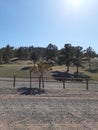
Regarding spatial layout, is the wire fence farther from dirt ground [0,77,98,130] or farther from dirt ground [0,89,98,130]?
dirt ground [0,89,98,130]

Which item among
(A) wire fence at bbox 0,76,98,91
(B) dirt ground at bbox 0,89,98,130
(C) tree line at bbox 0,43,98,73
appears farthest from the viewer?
(C) tree line at bbox 0,43,98,73

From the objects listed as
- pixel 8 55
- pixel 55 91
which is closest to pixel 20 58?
pixel 8 55

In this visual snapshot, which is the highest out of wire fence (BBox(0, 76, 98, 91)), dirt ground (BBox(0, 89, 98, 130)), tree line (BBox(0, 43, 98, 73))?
tree line (BBox(0, 43, 98, 73))

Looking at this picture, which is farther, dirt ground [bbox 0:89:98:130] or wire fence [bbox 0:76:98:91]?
wire fence [bbox 0:76:98:91]

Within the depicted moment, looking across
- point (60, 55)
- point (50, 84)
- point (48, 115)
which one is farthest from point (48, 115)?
point (60, 55)

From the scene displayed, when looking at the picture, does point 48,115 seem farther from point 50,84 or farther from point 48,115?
point 50,84

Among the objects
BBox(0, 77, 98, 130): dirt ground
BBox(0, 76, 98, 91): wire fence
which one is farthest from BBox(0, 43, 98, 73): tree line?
BBox(0, 77, 98, 130): dirt ground

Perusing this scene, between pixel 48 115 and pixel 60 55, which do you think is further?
pixel 60 55

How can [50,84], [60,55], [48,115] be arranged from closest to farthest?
[48,115]
[50,84]
[60,55]

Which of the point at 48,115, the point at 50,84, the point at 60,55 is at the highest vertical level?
the point at 60,55

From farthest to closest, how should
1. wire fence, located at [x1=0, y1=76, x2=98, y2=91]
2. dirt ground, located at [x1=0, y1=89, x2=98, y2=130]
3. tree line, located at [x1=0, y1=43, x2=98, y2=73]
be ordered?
tree line, located at [x1=0, y1=43, x2=98, y2=73] → wire fence, located at [x1=0, y1=76, x2=98, y2=91] → dirt ground, located at [x1=0, y1=89, x2=98, y2=130]

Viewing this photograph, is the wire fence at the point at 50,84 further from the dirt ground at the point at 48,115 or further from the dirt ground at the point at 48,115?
the dirt ground at the point at 48,115

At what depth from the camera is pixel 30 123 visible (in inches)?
612

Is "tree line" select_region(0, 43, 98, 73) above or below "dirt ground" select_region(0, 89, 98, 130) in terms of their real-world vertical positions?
above
